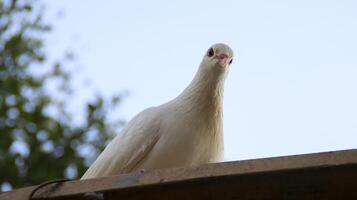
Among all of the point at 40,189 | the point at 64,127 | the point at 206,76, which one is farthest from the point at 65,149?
the point at 40,189

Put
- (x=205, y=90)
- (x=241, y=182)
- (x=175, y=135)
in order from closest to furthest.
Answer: (x=241, y=182) < (x=175, y=135) < (x=205, y=90)

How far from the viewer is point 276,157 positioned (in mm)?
2518

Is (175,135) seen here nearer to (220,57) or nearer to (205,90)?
(205,90)

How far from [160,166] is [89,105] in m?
5.76

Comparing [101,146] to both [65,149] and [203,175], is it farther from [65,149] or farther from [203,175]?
[203,175]

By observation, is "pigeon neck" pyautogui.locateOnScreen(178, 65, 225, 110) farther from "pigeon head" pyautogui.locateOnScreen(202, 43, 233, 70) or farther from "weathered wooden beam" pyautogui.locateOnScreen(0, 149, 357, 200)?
"weathered wooden beam" pyautogui.locateOnScreen(0, 149, 357, 200)

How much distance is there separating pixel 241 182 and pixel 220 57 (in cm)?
236

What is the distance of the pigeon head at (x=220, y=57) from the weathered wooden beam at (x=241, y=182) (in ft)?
A: 7.29

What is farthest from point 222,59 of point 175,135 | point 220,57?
point 175,135

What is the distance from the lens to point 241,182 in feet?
8.44

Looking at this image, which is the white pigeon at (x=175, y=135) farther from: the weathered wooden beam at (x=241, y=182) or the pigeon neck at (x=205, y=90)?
the weathered wooden beam at (x=241, y=182)

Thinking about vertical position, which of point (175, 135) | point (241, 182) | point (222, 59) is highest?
point (222, 59)

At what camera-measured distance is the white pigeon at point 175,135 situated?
4.26m

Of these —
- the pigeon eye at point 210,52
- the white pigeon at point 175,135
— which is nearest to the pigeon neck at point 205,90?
the white pigeon at point 175,135
